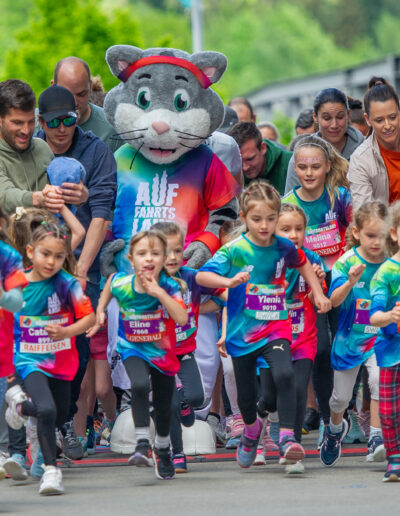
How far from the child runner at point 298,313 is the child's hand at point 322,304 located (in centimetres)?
27

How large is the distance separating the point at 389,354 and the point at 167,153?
2.41m

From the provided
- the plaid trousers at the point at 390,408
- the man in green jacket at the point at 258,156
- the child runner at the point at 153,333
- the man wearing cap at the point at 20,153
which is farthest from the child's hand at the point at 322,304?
the man in green jacket at the point at 258,156

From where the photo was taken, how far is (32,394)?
23.1 ft

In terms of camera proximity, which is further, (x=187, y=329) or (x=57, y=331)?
(x=187, y=329)

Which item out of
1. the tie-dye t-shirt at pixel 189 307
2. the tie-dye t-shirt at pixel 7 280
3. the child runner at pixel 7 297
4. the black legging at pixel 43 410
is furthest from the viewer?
the tie-dye t-shirt at pixel 189 307

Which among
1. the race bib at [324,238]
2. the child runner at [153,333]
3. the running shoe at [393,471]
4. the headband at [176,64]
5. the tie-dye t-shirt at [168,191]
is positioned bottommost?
the running shoe at [393,471]

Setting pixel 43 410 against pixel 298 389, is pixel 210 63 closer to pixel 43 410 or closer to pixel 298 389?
pixel 298 389

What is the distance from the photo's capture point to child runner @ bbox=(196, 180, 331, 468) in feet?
24.5

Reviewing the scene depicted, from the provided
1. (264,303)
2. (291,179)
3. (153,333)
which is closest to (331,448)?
(264,303)

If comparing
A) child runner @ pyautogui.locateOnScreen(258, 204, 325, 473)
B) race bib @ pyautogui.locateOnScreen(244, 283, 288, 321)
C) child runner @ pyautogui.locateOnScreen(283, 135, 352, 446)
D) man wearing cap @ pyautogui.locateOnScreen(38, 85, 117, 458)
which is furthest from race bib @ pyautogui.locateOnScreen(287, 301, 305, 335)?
man wearing cap @ pyautogui.locateOnScreen(38, 85, 117, 458)

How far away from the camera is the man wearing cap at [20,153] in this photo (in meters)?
8.03

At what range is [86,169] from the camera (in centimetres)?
862

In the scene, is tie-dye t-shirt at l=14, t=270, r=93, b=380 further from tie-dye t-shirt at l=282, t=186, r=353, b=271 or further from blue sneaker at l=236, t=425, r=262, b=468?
tie-dye t-shirt at l=282, t=186, r=353, b=271

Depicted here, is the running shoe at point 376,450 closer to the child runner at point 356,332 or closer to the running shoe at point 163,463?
the child runner at point 356,332
